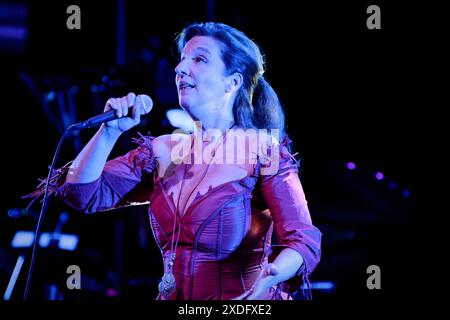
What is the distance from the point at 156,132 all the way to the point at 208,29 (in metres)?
1.57

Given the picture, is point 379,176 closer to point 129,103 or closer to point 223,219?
point 223,219

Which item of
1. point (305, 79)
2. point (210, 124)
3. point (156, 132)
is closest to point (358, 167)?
point (305, 79)

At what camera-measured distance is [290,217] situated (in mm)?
1558

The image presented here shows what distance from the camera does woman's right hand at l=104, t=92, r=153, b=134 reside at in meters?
1.50

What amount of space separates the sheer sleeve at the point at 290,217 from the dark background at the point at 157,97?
1432 mm

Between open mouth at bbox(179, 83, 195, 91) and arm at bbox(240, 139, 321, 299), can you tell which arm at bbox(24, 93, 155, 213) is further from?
arm at bbox(240, 139, 321, 299)

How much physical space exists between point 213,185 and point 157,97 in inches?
69.1

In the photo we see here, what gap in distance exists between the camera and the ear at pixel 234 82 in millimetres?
1832

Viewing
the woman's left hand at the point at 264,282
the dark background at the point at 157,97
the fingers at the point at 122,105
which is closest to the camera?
the woman's left hand at the point at 264,282

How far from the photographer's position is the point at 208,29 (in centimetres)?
186

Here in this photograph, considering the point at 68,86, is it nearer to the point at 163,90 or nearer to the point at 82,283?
the point at 163,90
